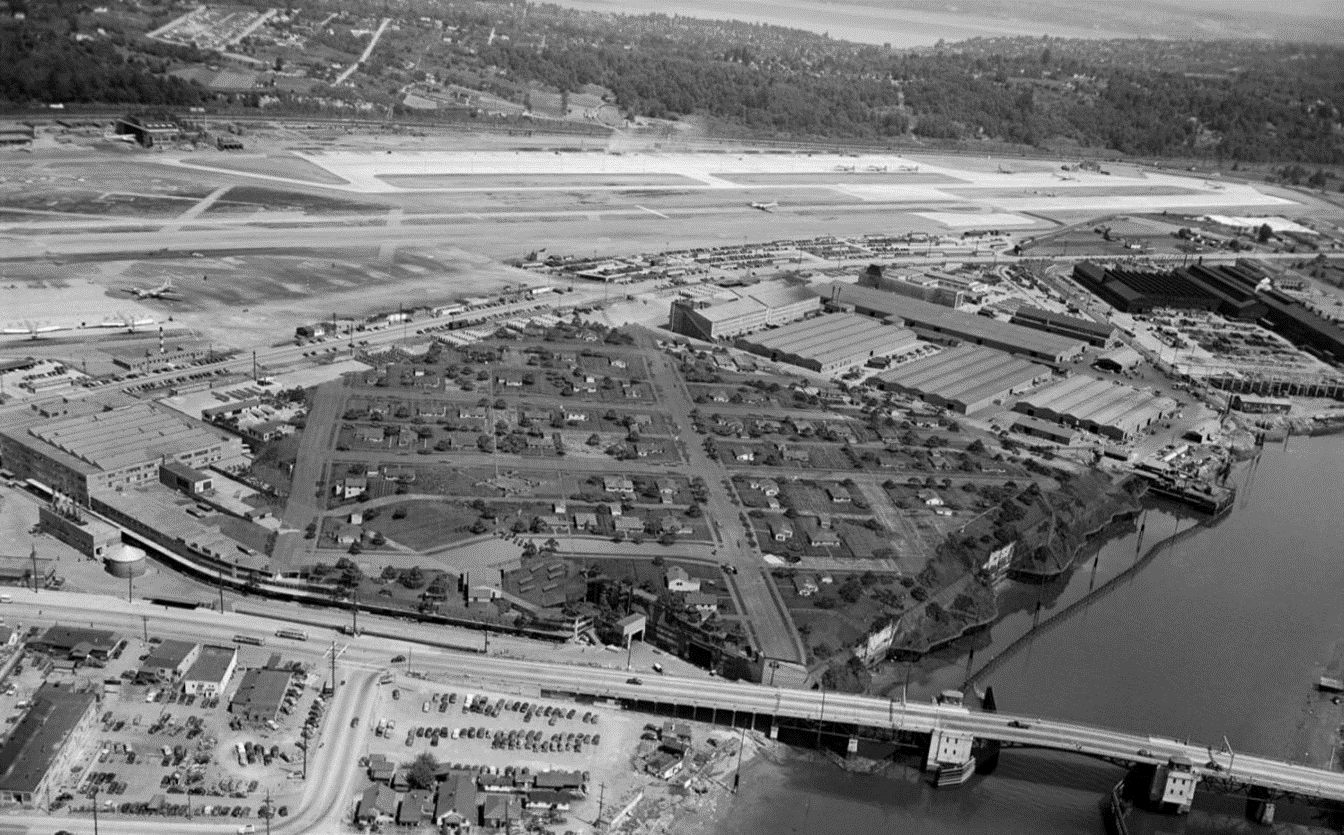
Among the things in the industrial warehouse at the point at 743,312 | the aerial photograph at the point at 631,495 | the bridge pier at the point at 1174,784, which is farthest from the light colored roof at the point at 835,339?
the bridge pier at the point at 1174,784

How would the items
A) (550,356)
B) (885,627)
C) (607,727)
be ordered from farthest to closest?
(550,356) → (885,627) → (607,727)

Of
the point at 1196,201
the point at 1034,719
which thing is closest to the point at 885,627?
the point at 1034,719

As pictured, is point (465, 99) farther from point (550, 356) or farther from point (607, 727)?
point (607, 727)

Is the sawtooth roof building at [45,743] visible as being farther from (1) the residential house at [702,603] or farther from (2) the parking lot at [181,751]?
(1) the residential house at [702,603]

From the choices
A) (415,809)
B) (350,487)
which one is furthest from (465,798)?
(350,487)

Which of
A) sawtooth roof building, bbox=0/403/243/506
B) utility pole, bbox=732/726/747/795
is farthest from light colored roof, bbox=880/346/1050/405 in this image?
sawtooth roof building, bbox=0/403/243/506

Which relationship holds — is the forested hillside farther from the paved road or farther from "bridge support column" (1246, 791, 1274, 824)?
"bridge support column" (1246, 791, 1274, 824)
